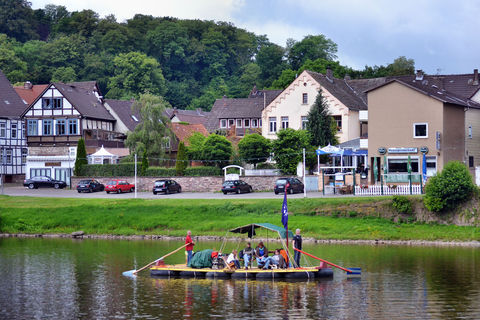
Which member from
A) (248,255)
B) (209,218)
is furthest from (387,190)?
(248,255)

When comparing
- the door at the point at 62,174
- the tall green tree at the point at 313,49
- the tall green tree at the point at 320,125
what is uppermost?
the tall green tree at the point at 313,49

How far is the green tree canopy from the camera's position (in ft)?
454

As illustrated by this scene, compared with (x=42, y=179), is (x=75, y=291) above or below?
below

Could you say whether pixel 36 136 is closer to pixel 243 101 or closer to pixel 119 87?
pixel 243 101

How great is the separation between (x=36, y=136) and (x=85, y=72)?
58.9m

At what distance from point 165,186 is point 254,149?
38.0 feet

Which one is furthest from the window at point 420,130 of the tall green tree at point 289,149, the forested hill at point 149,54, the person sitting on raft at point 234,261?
the forested hill at point 149,54

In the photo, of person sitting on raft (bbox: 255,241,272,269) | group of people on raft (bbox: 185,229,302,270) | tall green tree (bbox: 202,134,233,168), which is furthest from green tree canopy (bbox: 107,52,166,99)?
person sitting on raft (bbox: 255,241,272,269)

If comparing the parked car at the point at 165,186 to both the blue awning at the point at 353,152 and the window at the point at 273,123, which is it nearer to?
the blue awning at the point at 353,152

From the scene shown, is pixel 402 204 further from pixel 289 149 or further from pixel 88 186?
pixel 88 186

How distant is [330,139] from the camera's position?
259 ft

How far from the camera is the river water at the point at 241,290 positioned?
27531 mm

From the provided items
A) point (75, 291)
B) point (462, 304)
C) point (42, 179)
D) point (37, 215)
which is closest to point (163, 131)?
point (42, 179)

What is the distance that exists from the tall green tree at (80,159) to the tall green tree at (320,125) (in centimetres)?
2509
